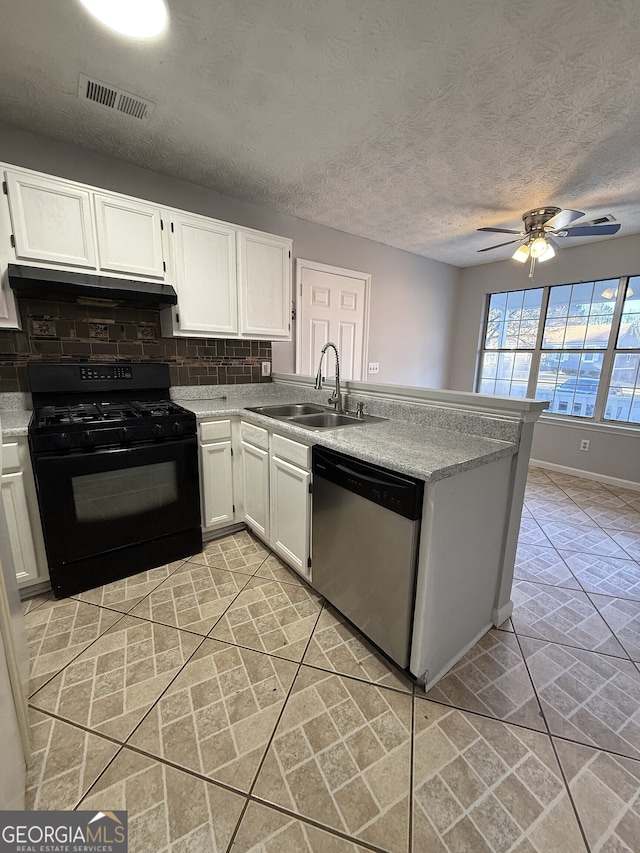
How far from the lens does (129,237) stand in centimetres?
208

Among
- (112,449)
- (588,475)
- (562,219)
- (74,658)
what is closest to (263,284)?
(112,449)

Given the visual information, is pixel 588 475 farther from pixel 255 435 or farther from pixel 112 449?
pixel 112 449

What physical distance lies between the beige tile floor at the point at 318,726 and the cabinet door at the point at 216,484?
18.6 inches

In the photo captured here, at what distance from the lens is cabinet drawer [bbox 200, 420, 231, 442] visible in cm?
222

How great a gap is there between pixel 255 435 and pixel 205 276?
1178 millimetres

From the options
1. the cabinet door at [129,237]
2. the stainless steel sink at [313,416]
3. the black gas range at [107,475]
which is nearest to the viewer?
the black gas range at [107,475]

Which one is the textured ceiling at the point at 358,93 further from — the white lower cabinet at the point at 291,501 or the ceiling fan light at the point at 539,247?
the white lower cabinet at the point at 291,501

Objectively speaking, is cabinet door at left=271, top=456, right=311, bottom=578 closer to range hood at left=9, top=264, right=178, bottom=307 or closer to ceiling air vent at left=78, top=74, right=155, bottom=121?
range hood at left=9, top=264, right=178, bottom=307

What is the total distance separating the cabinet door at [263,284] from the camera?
2539 mm

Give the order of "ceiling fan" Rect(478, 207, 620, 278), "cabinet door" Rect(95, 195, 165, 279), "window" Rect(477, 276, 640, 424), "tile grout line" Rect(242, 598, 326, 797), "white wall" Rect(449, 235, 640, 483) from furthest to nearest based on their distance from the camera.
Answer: "window" Rect(477, 276, 640, 424), "white wall" Rect(449, 235, 640, 483), "ceiling fan" Rect(478, 207, 620, 278), "cabinet door" Rect(95, 195, 165, 279), "tile grout line" Rect(242, 598, 326, 797)

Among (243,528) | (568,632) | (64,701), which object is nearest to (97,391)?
(243,528)

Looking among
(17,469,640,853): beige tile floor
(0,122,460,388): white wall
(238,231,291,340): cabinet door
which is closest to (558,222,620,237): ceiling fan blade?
(0,122,460,388): white wall

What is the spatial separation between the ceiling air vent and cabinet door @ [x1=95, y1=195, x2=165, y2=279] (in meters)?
0.42

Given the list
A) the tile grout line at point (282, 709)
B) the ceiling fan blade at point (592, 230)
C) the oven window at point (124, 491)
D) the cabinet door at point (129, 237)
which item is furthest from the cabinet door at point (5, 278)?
the ceiling fan blade at point (592, 230)
